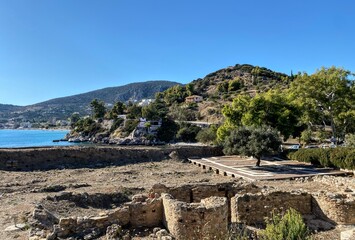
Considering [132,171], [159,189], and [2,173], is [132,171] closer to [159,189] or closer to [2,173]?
[2,173]

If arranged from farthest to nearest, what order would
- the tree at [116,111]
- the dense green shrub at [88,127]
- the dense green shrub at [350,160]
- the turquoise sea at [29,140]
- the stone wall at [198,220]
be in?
the tree at [116,111] → the dense green shrub at [88,127] → the turquoise sea at [29,140] → the dense green shrub at [350,160] → the stone wall at [198,220]

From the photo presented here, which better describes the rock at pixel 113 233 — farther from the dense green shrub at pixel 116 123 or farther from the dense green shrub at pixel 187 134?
the dense green shrub at pixel 116 123

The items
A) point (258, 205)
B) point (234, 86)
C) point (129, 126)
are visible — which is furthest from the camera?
point (234, 86)

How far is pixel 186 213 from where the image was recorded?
30.8 feet

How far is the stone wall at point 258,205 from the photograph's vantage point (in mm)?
11859

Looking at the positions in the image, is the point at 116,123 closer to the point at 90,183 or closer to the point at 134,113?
the point at 134,113

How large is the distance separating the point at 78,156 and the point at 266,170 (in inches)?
768

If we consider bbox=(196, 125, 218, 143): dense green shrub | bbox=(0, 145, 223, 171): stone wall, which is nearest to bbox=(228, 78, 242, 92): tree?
bbox=(196, 125, 218, 143): dense green shrub

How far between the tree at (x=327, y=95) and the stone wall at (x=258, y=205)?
29912 mm

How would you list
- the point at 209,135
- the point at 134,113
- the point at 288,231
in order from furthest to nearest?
the point at 134,113
the point at 209,135
the point at 288,231

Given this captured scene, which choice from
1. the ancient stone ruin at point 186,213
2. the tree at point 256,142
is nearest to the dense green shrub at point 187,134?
the tree at point 256,142

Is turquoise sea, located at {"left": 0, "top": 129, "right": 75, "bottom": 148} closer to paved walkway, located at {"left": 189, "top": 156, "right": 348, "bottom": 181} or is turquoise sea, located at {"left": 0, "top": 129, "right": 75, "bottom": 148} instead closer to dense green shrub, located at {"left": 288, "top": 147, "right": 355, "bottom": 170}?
paved walkway, located at {"left": 189, "top": 156, "right": 348, "bottom": 181}

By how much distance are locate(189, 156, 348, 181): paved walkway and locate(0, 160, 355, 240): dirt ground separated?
1.23 metres

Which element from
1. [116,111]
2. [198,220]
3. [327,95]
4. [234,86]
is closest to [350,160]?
[327,95]
